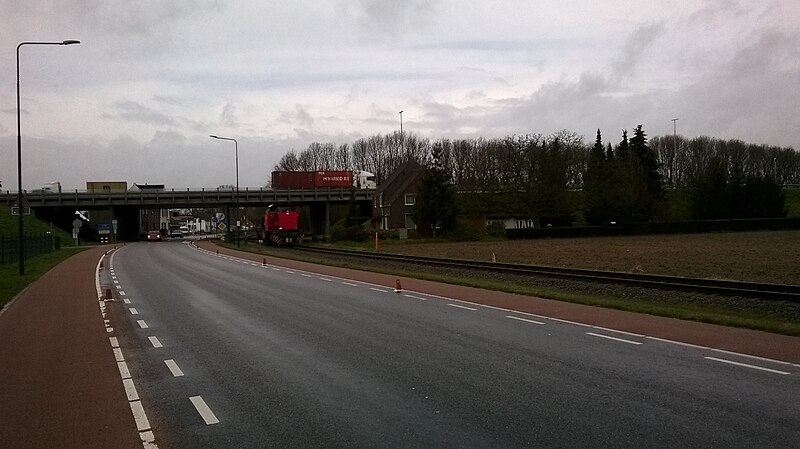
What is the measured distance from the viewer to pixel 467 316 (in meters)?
13.1

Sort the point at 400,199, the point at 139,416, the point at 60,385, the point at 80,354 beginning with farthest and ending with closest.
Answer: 1. the point at 400,199
2. the point at 80,354
3. the point at 60,385
4. the point at 139,416

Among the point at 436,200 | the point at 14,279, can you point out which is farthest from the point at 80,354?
the point at 436,200

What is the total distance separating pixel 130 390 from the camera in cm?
766

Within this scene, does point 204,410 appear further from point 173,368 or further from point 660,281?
point 660,281

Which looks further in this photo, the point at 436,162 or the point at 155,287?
the point at 436,162

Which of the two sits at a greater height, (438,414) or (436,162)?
(436,162)

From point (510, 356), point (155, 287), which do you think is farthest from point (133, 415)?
point (155, 287)

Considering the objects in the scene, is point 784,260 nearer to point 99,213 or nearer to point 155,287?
point 155,287

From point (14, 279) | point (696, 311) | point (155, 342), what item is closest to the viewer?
point (155, 342)

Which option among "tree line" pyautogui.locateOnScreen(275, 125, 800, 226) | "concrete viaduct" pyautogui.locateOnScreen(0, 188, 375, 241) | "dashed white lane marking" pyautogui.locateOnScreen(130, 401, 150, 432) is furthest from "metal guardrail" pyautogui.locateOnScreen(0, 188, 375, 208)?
"dashed white lane marking" pyautogui.locateOnScreen(130, 401, 150, 432)

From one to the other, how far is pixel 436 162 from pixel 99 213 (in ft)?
239

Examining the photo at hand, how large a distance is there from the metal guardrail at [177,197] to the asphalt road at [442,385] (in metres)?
67.3

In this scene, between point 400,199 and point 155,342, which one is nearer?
point 155,342

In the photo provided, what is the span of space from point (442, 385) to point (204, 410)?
2587 mm
